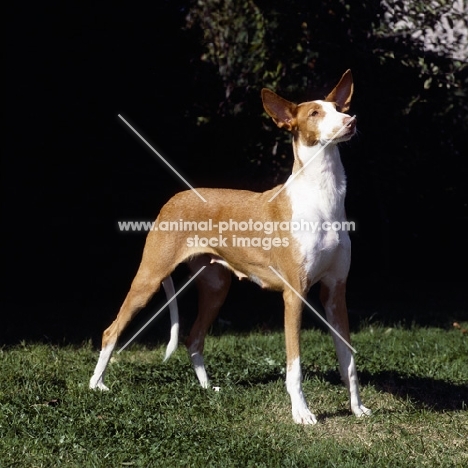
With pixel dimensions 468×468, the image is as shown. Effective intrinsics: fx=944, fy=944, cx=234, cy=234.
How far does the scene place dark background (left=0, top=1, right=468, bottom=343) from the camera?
27.5 ft

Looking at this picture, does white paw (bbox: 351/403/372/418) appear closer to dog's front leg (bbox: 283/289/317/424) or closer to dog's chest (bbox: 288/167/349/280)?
dog's front leg (bbox: 283/289/317/424)

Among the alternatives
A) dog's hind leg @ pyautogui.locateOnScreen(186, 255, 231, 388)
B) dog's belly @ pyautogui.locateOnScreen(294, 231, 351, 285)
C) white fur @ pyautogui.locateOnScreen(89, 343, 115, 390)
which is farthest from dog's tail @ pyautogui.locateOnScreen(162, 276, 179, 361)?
dog's belly @ pyautogui.locateOnScreen(294, 231, 351, 285)

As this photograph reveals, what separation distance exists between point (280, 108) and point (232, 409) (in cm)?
190

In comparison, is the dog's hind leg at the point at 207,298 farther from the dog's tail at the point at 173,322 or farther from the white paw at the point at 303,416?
the white paw at the point at 303,416

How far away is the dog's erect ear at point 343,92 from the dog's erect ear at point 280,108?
14.4 inches

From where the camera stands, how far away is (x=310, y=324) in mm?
9094

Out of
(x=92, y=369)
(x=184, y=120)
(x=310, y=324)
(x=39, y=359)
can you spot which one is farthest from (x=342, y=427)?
(x=184, y=120)

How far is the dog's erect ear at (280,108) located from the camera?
5.83 meters

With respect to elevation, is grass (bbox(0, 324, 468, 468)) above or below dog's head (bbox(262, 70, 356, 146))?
below

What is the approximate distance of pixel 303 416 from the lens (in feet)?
18.4

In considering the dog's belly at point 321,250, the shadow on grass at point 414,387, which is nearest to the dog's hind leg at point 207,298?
the shadow on grass at point 414,387

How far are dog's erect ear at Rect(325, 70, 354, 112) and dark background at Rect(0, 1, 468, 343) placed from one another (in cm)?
301

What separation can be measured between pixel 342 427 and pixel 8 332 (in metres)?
3.62

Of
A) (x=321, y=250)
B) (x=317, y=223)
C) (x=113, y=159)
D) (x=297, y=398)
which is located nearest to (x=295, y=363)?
(x=297, y=398)
